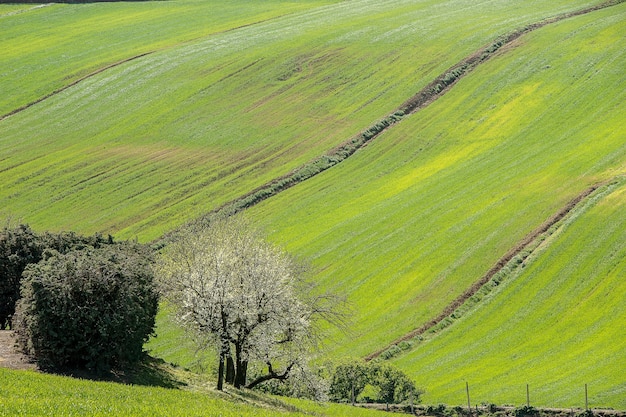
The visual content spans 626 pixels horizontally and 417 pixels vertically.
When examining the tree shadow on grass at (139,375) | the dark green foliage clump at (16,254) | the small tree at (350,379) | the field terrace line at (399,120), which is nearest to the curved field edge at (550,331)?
the field terrace line at (399,120)

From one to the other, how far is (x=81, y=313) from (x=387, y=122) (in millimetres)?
68741

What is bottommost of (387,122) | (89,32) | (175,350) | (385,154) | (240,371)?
(175,350)

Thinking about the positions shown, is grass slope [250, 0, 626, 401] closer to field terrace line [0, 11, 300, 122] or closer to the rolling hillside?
the rolling hillside

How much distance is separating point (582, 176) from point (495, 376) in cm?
3038

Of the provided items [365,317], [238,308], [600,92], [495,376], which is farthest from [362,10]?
[238,308]

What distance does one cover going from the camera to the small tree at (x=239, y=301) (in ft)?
145

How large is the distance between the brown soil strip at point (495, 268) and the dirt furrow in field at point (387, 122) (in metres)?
22.2

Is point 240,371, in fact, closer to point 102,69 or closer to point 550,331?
point 550,331

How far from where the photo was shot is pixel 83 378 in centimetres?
3784

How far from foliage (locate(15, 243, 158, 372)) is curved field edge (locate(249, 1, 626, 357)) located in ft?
85.1

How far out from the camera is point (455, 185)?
8569 centimetres

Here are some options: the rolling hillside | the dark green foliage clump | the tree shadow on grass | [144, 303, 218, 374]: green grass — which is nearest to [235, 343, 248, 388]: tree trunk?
the tree shadow on grass

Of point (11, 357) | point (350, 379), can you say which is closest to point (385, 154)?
point (350, 379)

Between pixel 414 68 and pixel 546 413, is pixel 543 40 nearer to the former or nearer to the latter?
pixel 414 68
